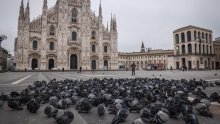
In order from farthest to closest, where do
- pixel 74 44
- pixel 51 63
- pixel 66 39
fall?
pixel 74 44
pixel 66 39
pixel 51 63

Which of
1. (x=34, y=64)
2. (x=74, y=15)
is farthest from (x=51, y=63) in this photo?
(x=74, y=15)

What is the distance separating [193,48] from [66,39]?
4199 centimetres

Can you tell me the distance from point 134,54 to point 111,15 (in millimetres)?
51877

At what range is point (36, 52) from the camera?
41562 millimetres

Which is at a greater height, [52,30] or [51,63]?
[52,30]

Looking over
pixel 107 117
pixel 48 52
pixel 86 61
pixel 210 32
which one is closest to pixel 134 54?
pixel 210 32

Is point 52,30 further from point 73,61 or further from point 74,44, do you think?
point 73,61

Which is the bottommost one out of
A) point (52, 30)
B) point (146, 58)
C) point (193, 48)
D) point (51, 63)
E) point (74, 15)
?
point (51, 63)

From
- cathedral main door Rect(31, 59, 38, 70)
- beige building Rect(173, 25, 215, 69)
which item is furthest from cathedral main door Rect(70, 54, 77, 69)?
beige building Rect(173, 25, 215, 69)

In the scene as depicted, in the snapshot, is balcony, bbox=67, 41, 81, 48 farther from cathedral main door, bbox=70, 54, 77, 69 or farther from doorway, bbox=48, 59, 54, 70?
doorway, bbox=48, 59, 54, 70

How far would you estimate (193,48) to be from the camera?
5950 centimetres

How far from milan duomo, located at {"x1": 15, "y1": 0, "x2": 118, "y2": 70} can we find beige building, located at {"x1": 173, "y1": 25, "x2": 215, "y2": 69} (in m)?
25.4

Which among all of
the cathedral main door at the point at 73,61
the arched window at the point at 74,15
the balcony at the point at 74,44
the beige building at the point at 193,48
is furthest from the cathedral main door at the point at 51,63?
the beige building at the point at 193,48

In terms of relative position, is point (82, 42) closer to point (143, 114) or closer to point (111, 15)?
point (111, 15)
